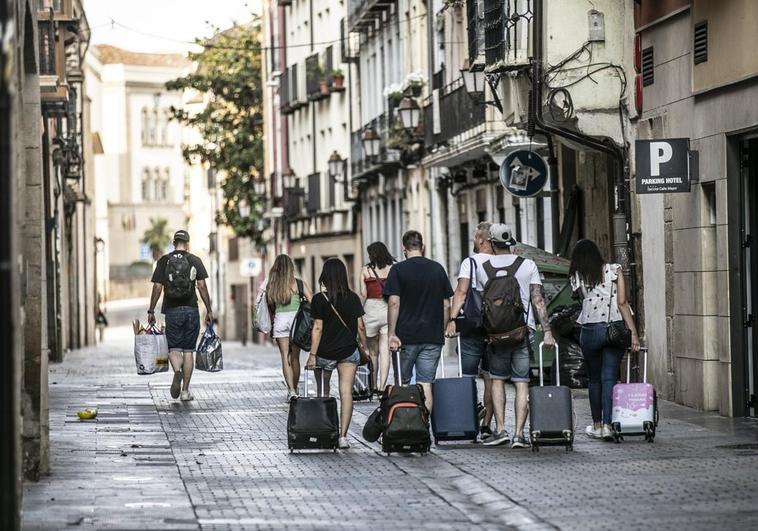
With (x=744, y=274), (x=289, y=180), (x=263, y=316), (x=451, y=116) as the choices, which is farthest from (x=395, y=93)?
(x=744, y=274)

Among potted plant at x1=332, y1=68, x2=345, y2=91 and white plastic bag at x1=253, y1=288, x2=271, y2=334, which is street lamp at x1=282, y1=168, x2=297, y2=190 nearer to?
potted plant at x1=332, y1=68, x2=345, y2=91

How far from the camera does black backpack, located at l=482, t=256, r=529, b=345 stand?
16.7 metres

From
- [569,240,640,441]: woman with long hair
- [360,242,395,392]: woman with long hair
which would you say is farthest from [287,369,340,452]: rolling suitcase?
[360,242,395,392]: woman with long hair

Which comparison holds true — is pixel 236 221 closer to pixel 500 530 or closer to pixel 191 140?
pixel 191 140

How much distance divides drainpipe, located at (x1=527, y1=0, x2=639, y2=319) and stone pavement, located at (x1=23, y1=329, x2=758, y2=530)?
134 inches

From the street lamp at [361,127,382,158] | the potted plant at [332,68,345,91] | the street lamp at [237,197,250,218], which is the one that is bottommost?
the street lamp at [237,197,250,218]

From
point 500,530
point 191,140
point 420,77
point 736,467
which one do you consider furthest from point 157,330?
point 191,140

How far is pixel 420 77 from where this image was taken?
43.0 metres

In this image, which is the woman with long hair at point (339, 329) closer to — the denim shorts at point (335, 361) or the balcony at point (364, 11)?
the denim shorts at point (335, 361)

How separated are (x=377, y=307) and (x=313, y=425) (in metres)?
6.22

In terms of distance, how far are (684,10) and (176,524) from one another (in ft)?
36.3

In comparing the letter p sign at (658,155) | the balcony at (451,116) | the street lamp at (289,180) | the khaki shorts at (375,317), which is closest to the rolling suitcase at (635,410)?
the letter p sign at (658,155)

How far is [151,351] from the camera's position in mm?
23078

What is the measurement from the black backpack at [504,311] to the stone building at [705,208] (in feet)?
11.8
